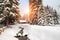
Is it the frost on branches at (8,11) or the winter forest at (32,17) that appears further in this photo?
the frost on branches at (8,11)

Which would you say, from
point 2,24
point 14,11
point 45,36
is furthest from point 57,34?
point 2,24

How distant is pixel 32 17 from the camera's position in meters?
17.1

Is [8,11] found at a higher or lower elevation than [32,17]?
higher

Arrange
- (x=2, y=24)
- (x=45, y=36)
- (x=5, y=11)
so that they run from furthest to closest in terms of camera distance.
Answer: (x=2, y=24) < (x=5, y=11) < (x=45, y=36)

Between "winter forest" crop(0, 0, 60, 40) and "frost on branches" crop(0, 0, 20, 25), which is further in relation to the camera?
"frost on branches" crop(0, 0, 20, 25)

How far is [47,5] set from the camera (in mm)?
15695

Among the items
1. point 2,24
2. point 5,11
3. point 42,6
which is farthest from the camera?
point 42,6

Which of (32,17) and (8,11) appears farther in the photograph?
A: (32,17)

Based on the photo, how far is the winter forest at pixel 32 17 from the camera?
41.8 ft

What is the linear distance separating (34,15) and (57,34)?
5140mm

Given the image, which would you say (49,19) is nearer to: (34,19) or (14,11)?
(34,19)

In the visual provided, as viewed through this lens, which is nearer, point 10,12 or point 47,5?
point 10,12

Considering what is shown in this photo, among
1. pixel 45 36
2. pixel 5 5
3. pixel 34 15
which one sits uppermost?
pixel 5 5

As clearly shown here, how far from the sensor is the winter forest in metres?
12.8
